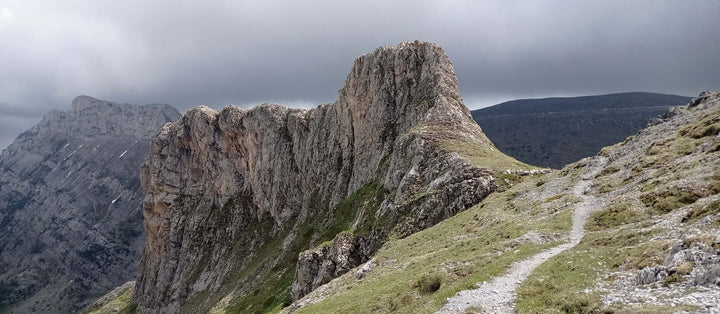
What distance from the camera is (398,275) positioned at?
135ft

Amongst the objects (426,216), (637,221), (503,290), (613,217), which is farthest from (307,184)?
(503,290)

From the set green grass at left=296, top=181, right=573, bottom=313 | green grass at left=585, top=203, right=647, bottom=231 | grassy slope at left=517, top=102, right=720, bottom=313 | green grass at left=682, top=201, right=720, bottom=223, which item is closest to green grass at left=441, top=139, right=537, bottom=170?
green grass at left=296, top=181, right=573, bottom=313

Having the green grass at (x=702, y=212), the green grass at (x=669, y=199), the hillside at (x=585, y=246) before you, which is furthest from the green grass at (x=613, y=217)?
the green grass at (x=702, y=212)

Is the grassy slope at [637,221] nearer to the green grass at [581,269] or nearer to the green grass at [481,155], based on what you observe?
the green grass at [581,269]

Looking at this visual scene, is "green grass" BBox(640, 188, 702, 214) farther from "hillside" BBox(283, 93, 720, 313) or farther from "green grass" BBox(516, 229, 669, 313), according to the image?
"green grass" BBox(516, 229, 669, 313)

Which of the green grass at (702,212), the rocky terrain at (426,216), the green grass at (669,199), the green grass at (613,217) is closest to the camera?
the rocky terrain at (426,216)

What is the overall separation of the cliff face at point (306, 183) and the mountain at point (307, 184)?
0.33m

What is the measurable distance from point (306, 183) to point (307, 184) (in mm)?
2579

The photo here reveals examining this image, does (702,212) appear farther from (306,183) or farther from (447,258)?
(306,183)

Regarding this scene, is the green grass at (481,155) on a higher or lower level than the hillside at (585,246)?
higher

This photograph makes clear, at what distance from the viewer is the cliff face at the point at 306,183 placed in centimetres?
6850

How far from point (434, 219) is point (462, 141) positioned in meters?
21.6

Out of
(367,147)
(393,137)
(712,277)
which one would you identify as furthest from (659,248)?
(367,147)

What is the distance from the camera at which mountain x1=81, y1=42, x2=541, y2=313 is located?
68.2 m
